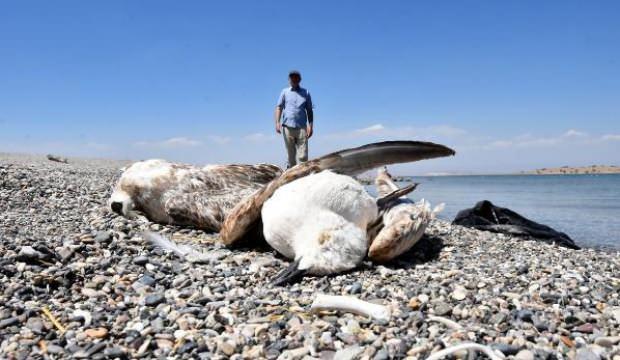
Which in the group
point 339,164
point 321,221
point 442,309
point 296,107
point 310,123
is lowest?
point 442,309

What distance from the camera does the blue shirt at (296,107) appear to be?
9.31 metres

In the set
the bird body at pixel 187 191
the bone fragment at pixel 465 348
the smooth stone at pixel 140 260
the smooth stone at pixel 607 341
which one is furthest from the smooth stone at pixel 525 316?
the bird body at pixel 187 191

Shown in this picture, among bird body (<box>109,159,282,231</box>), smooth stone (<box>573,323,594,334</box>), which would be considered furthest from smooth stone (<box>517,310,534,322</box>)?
bird body (<box>109,159,282,231</box>)

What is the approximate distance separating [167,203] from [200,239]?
0.86 metres

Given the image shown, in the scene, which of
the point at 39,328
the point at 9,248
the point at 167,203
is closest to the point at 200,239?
the point at 167,203

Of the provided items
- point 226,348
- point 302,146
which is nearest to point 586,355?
point 226,348

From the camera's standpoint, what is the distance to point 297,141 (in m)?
9.55

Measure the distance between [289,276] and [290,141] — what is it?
5.77 meters

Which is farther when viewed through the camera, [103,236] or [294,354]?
[103,236]

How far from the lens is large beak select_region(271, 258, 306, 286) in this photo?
13.0 ft

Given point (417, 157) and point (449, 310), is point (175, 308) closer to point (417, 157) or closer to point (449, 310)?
point (449, 310)

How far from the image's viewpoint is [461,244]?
222 inches

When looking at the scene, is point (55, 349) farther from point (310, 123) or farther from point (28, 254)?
→ point (310, 123)

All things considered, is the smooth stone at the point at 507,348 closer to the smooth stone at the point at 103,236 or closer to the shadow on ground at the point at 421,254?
the shadow on ground at the point at 421,254
